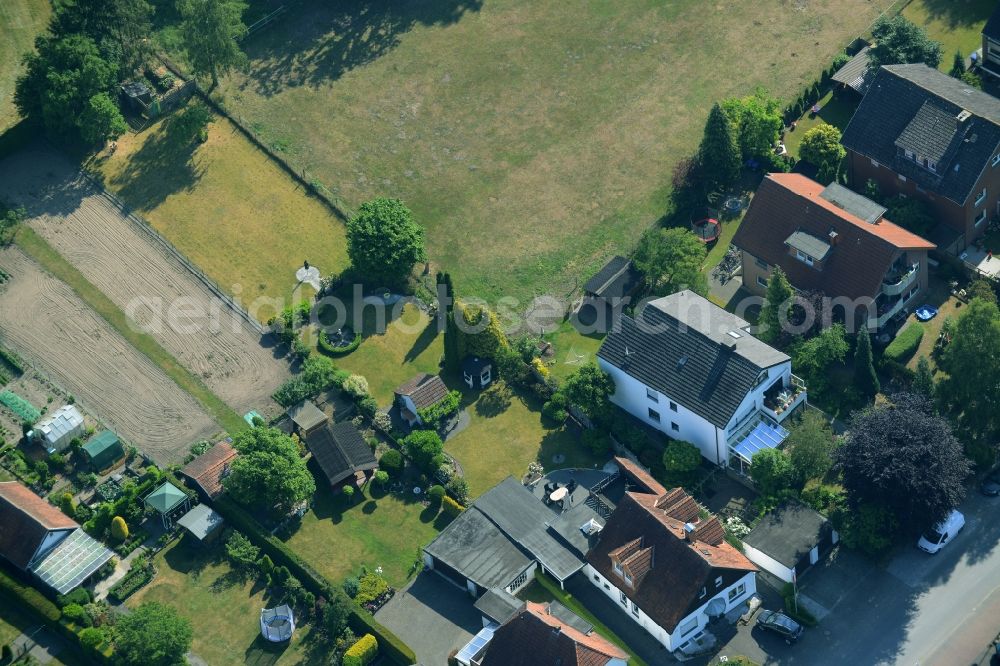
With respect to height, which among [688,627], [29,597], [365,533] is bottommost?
[688,627]

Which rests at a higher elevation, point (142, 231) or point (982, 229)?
point (142, 231)

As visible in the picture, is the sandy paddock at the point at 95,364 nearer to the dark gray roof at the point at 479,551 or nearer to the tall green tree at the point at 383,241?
the tall green tree at the point at 383,241

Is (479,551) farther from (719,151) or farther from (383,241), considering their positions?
(719,151)

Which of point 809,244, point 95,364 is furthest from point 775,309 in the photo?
point 95,364

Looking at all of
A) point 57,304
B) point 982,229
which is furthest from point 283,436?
point 982,229

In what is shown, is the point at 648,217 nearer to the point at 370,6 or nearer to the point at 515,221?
the point at 515,221
